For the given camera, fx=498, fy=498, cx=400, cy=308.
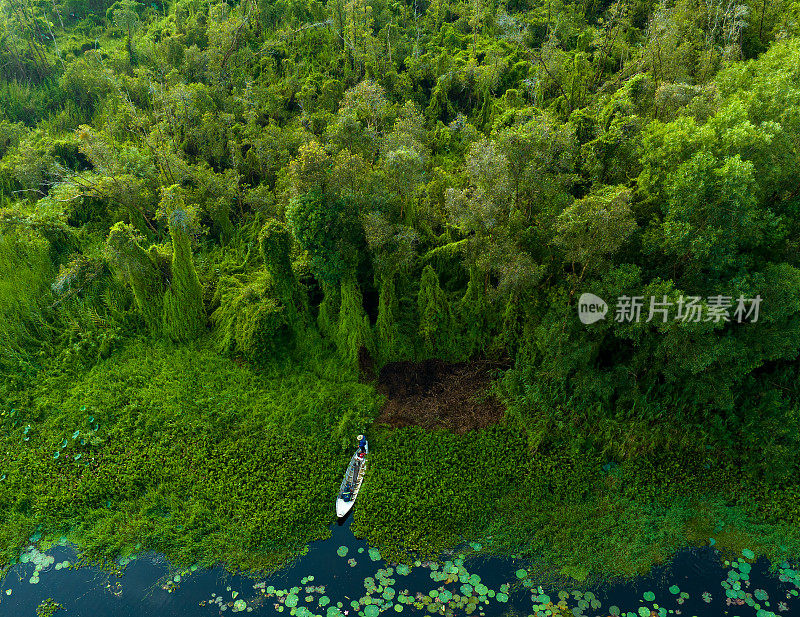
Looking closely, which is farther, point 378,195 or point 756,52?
point 756,52

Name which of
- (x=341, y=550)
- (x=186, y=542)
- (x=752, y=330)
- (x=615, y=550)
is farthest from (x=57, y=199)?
(x=752, y=330)

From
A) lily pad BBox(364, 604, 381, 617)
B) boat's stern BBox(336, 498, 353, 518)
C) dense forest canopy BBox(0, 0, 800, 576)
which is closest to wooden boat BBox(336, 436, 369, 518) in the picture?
boat's stern BBox(336, 498, 353, 518)

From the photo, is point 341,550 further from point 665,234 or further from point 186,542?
point 665,234

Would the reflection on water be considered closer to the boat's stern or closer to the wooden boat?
the boat's stern

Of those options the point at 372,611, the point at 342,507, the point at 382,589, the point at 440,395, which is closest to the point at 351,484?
the point at 342,507

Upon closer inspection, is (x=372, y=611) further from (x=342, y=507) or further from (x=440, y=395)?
(x=440, y=395)
